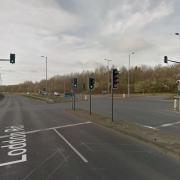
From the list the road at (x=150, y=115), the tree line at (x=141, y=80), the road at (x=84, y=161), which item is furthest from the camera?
the tree line at (x=141, y=80)

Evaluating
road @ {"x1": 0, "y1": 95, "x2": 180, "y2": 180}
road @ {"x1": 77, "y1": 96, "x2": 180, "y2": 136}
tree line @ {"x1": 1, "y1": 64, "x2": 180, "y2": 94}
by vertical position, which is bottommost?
road @ {"x1": 77, "y1": 96, "x2": 180, "y2": 136}

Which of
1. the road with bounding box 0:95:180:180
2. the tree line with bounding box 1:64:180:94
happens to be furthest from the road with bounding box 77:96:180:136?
the tree line with bounding box 1:64:180:94

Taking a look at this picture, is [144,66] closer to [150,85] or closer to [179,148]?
[150,85]

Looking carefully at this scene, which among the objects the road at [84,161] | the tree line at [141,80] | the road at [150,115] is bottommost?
the road at [150,115]

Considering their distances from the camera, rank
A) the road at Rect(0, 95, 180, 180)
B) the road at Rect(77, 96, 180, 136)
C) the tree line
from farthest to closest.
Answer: the tree line < the road at Rect(77, 96, 180, 136) < the road at Rect(0, 95, 180, 180)

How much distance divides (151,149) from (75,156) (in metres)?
2.92

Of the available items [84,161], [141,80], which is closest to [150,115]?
[84,161]

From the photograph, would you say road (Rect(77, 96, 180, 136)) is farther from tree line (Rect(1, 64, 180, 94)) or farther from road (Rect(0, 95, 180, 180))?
tree line (Rect(1, 64, 180, 94))

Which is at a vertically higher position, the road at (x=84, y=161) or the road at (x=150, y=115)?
the road at (x=84, y=161)

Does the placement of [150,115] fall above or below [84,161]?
below

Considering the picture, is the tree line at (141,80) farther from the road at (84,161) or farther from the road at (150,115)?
the road at (84,161)

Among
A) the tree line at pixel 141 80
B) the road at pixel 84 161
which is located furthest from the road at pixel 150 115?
the tree line at pixel 141 80

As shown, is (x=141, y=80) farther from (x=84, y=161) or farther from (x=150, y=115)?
(x=84, y=161)

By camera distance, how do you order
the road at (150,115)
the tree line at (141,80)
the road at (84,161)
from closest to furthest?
the road at (84,161) → the road at (150,115) → the tree line at (141,80)
